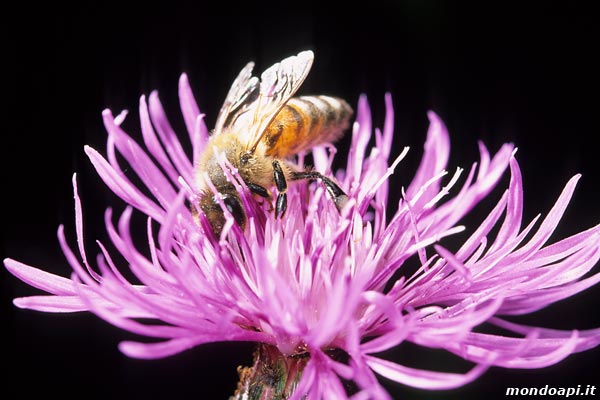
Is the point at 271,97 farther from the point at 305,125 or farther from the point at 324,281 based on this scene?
the point at 324,281

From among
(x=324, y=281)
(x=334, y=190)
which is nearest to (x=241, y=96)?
(x=334, y=190)

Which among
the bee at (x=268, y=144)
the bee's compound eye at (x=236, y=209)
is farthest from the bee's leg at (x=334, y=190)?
the bee's compound eye at (x=236, y=209)

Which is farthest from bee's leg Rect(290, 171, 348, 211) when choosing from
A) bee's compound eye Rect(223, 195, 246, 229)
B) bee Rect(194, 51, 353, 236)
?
bee's compound eye Rect(223, 195, 246, 229)

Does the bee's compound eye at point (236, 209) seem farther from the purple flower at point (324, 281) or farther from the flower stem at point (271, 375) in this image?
the flower stem at point (271, 375)

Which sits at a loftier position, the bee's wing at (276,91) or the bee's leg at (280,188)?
the bee's wing at (276,91)

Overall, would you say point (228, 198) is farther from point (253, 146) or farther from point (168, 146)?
point (168, 146)

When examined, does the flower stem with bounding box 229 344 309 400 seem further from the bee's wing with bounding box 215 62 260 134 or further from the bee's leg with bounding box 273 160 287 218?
the bee's wing with bounding box 215 62 260 134

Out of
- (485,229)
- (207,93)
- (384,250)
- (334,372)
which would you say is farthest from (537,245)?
(207,93)
